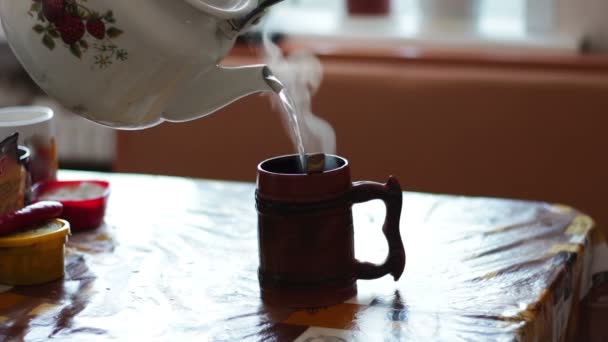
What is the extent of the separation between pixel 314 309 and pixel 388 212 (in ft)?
0.44

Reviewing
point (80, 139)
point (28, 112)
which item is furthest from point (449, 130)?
point (80, 139)

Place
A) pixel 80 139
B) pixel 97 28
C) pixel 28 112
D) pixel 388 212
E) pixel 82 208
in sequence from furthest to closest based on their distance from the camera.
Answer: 1. pixel 80 139
2. pixel 28 112
3. pixel 82 208
4. pixel 388 212
5. pixel 97 28

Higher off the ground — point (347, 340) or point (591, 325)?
point (347, 340)

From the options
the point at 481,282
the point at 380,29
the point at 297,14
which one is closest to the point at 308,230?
the point at 481,282

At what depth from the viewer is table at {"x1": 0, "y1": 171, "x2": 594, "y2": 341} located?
Answer: 0.91 metres

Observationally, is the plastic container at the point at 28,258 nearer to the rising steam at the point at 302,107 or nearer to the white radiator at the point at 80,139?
the rising steam at the point at 302,107

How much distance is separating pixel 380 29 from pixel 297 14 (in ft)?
0.99

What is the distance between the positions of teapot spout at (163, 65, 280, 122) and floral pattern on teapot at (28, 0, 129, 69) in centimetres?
10

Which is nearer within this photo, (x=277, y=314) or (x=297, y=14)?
(x=277, y=314)

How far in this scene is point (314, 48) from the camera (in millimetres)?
2193

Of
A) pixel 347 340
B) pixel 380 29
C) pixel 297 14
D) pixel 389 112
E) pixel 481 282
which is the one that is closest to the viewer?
pixel 347 340

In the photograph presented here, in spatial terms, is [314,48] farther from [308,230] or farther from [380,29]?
[308,230]

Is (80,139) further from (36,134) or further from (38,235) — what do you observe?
(38,235)

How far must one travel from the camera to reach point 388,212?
3.35 feet
